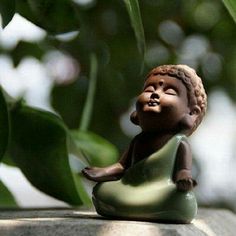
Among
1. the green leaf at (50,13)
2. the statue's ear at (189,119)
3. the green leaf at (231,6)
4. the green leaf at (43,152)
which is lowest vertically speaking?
the green leaf at (43,152)

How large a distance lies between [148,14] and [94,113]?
18 centimetres

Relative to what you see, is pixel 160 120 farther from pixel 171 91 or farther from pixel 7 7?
pixel 7 7

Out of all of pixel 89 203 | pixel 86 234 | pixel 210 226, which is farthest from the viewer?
pixel 89 203

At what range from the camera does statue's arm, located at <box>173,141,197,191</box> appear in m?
0.59

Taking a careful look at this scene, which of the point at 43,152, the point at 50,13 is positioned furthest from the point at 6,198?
the point at 50,13

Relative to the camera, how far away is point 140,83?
116 cm

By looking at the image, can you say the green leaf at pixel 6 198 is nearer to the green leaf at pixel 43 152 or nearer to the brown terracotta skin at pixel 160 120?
the green leaf at pixel 43 152

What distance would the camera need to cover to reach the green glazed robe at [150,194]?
1.93ft

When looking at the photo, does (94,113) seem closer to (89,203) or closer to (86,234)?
(89,203)

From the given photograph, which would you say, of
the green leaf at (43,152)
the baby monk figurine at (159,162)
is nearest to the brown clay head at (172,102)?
the baby monk figurine at (159,162)

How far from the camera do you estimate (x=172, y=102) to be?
2.01 feet

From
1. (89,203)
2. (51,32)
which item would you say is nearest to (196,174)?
(89,203)

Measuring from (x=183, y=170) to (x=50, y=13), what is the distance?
0.64 feet

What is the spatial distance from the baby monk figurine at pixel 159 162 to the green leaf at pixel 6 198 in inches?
7.0
